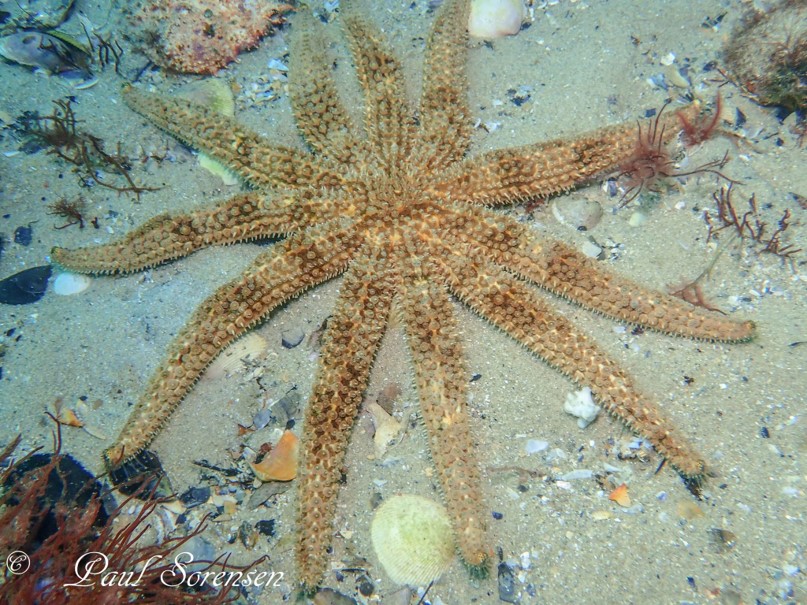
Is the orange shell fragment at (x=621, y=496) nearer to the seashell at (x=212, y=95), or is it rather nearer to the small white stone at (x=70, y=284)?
the small white stone at (x=70, y=284)

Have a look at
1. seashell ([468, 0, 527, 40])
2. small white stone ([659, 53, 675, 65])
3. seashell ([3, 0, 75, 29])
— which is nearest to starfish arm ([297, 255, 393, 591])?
seashell ([468, 0, 527, 40])

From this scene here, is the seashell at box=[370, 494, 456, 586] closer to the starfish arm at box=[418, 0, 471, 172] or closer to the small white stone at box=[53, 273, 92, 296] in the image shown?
the starfish arm at box=[418, 0, 471, 172]

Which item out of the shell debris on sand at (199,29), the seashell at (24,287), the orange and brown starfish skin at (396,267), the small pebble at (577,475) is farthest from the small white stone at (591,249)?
the seashell at (24,287)

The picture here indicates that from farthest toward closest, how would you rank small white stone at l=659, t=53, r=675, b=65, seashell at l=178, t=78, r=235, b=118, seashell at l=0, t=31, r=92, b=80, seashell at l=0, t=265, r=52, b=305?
seashell at l=0, t=31, r=92, b=80
seashell at l=178, t=78, r=235, b=118
small white stone at l=659, t=53, r=675, b=65
seashell at l=0, t=265, r=52, b=305

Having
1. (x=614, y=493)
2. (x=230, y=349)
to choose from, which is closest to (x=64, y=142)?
(x=230, y=349)

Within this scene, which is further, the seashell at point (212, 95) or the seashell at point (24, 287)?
the seashell at point (212, 95)
